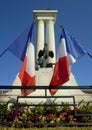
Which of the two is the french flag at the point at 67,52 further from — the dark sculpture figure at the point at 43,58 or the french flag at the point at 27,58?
the dark sculpture figure at the point at 43,58

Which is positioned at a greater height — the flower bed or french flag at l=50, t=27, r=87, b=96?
french flag at l=50, t=27, r=87, b=96

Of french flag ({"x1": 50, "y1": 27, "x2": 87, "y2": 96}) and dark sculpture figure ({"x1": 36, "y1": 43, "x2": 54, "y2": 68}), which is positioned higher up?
french flag ({"x1": 50, "y1": 27, "x2": 87, "y2": 96})

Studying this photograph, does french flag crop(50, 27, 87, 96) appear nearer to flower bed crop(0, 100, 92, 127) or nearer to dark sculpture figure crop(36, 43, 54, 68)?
flower bed crop(0, 100, 92, 127)

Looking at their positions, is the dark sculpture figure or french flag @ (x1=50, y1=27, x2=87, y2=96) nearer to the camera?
french flag @ (x1=50, y1=27, x2=87, y2=96)

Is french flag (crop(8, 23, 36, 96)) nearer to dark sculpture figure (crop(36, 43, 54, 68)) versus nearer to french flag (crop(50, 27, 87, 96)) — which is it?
french flag (crop(50, 27, 87, 96))

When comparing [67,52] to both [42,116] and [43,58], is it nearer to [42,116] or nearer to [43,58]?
[42,116]

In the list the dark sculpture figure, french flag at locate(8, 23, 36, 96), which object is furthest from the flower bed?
the dark sculpture figure

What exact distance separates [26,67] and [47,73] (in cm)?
1571

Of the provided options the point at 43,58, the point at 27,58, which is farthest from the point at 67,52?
the point at 43,58

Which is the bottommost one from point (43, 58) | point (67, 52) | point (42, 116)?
point (42, 116)

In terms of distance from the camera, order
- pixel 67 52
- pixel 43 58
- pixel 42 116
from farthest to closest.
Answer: pixel 43 58 < pixel 67 52 < pixel 42 116

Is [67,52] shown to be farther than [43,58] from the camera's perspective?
No

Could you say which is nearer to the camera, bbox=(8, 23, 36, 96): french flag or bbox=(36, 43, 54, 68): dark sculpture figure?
bbox=(8, 23, 36, 96): french flag

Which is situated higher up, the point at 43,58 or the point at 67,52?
the point at 67,52
